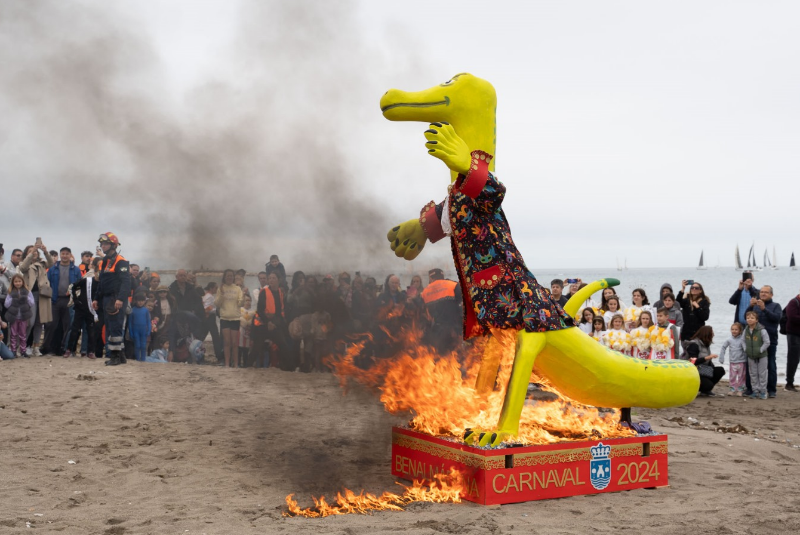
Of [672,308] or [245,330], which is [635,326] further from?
[245,330]

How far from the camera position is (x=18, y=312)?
37.5ft

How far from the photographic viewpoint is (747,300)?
41.5 feet

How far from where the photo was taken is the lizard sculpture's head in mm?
5379

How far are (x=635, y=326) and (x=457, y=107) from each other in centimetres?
608

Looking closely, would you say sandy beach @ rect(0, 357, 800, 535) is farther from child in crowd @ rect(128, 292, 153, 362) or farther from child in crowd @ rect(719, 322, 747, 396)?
child in crowd @ rect(719, 322, 747, 396)

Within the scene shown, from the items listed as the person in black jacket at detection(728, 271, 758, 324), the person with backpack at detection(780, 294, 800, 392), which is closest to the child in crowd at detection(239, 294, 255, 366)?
the person in black jacket at detection(728, 271, 758, 324)

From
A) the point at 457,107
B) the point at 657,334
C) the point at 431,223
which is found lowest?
the point at 657,334

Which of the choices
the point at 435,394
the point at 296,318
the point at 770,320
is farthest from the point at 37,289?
the point at 770,320

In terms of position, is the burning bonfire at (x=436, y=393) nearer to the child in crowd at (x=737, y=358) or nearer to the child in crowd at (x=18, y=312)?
the child in crowd at (x=737, y=358)

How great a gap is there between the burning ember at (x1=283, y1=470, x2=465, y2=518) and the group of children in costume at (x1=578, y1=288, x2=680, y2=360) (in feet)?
12.1

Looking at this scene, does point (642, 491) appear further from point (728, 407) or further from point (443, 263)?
point (728, 407)

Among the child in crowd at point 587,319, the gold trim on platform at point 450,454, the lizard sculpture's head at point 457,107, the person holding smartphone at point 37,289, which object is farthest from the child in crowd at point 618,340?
the person holding smartphone at point 37,289

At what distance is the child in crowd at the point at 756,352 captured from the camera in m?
11.6

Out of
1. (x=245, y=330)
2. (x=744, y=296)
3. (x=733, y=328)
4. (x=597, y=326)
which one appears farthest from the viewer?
(x=744, y=296)
